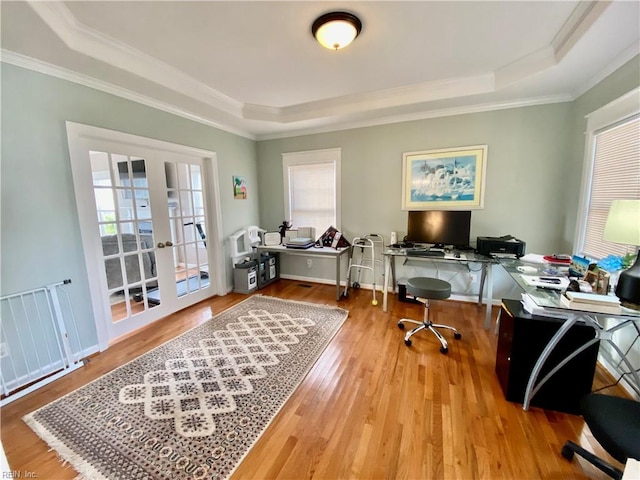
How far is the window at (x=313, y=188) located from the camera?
405cm

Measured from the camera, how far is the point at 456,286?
3.55m

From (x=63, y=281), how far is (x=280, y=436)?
2.21 meters

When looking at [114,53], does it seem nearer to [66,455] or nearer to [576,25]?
[66,455]

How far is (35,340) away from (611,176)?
4.96 metres

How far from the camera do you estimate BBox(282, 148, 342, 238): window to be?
4.05 m

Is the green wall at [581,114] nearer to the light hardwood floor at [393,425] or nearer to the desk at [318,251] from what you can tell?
the light hardwood floor at [393,425]

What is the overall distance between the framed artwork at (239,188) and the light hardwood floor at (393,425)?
2397 millimetres

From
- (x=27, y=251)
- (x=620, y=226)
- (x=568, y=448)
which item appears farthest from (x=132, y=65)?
(x=568, y=448)

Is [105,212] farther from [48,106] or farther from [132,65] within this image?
[132,65]

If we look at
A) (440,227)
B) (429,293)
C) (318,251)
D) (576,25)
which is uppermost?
(576,25)

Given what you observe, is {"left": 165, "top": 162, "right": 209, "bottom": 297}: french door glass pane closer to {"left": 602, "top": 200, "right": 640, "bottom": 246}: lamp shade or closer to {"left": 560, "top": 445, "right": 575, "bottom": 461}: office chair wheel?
{"left": 560, "top": 445, "right": 575, "bottom": 461}: office chair wheel

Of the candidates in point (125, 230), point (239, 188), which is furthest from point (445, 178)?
point (125, 230)

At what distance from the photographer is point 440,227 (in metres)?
3.26

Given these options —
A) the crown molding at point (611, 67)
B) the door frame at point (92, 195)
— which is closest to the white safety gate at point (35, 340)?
the door frame at point (92, 195)
